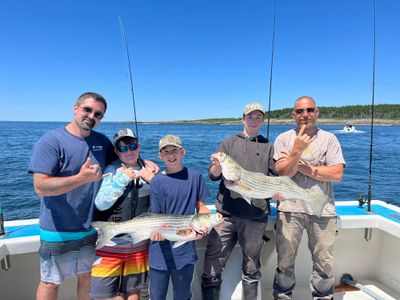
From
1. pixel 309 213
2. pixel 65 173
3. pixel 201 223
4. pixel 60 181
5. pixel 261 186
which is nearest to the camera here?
pixel 60 181

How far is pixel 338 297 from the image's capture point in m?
3.82

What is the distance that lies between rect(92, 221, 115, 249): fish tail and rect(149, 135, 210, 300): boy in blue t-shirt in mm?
426

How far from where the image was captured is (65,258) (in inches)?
99.1

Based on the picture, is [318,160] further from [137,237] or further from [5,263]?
[5,263]

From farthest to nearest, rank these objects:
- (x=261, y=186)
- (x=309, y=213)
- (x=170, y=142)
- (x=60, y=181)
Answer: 1. (x=309, y=213)
2. (x=261, y=186)
3. (x=170, y=142)
4. (x=60, y=181)

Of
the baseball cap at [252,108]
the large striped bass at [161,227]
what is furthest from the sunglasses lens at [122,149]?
the baseball cap at [252,108]

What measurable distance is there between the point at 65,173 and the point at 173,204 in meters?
0.99

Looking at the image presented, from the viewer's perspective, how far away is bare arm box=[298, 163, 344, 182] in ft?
9.80

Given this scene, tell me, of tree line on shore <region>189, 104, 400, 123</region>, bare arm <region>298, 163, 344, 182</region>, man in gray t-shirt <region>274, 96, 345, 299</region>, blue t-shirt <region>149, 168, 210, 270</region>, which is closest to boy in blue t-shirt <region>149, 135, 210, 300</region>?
blue t-shirt <region>149, 168, 210, 270</region>

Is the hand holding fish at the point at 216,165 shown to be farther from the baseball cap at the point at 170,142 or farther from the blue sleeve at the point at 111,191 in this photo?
Result: the blue sleeve at the point at 111,191

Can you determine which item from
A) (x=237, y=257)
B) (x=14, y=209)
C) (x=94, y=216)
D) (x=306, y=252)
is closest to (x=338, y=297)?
(x=306, y=252)

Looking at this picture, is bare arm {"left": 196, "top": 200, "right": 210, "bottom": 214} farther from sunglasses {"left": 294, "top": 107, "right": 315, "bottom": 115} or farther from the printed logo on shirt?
sunglasses {"left": 294, "top": 107, "right": 315, "bottom": 115}

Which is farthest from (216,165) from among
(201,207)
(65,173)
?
(65,173)

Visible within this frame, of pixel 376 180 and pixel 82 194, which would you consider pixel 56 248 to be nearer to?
pixel 82 194
